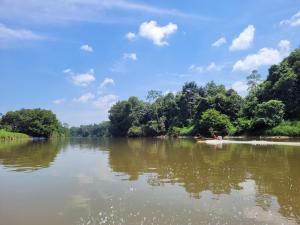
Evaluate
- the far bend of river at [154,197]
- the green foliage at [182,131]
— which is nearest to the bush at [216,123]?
the green foliage at [182,131]

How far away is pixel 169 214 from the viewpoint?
8.40 meters

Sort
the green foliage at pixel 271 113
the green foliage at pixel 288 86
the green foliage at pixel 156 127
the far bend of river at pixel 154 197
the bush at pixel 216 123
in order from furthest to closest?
the green foliage at pixel 156 127 → the bush at pixel 216 123 → the green foliage at pixel 288 86 → the green foliage at pixel 271 113 → the far bend of river at pixel 154 197

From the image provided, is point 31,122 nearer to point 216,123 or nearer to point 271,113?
point 216,123

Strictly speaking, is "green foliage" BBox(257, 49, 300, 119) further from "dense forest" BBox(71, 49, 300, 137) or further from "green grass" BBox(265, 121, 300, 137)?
"green grass" BBox(265, 121, 300, 137)

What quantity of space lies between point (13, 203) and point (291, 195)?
27.8ft

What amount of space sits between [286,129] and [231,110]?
1734 centimetres

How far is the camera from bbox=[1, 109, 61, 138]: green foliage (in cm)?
10688

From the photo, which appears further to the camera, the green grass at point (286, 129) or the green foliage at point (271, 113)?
the green foliage at point (271, 113)

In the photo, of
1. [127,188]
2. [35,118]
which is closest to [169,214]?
[127,188]

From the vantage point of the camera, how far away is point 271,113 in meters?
55.3

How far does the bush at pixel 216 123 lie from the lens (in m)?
62.9

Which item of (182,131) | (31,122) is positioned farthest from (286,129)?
(31,122)

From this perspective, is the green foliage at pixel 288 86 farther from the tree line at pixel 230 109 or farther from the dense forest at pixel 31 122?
the dense forest at pixel 31 122

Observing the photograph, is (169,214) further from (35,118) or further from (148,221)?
(35,118)
